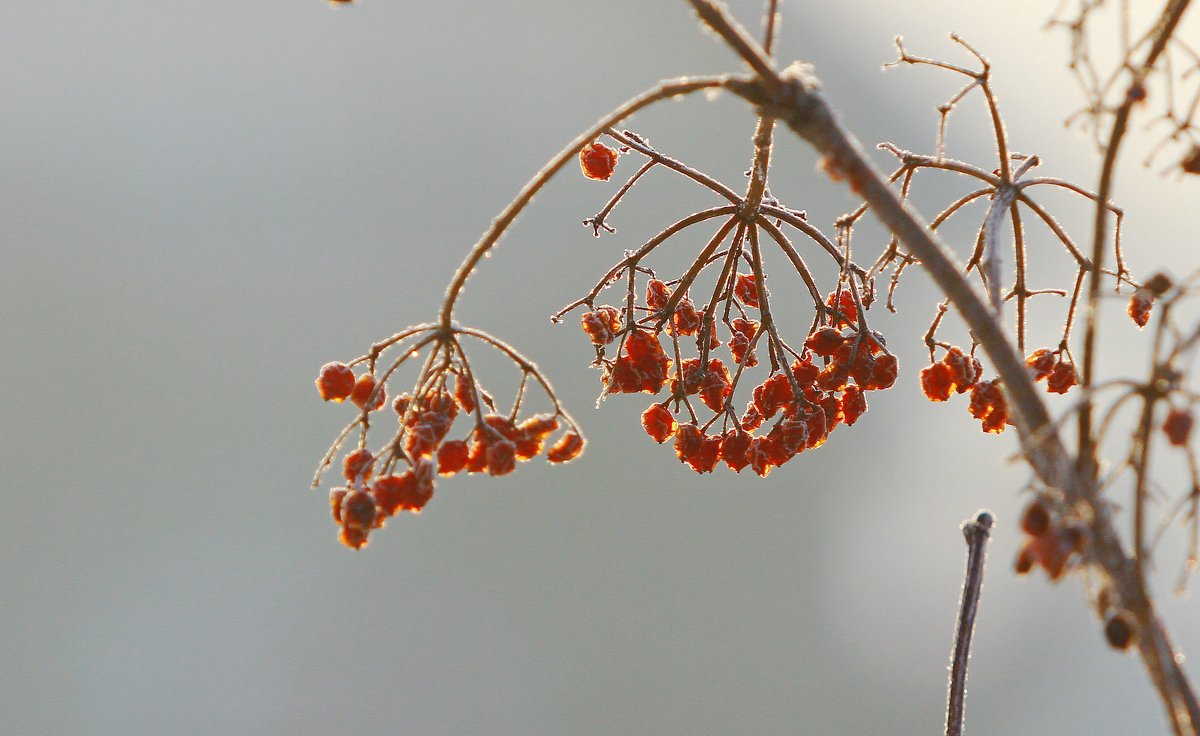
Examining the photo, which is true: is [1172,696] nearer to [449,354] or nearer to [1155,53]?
[1155,53]

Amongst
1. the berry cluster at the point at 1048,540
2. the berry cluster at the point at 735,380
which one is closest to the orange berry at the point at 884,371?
the berry cluster at the point at 735,380

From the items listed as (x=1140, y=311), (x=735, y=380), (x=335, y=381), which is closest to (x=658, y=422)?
(x=735, y=380)

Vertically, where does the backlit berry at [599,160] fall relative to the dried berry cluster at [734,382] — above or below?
above

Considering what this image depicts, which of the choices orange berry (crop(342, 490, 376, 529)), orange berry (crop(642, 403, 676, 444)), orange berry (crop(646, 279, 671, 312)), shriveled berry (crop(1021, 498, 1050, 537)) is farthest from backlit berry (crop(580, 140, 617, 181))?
shriveled berry (crop(1021, 498, 1050, 537))

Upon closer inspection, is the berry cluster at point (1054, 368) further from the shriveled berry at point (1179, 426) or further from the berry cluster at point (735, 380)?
the shriveled berry at point (1179, 426)

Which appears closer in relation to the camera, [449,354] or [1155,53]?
[1155,53]

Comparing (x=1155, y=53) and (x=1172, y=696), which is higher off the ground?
(x=1155, y=53)

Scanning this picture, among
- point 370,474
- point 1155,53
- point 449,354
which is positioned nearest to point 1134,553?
point 1155,53
